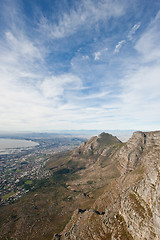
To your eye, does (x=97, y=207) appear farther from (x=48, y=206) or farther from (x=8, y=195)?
(x=8, y=195)

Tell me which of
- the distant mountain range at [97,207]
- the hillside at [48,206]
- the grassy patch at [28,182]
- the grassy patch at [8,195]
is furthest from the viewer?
the grassy patch at [28,182]

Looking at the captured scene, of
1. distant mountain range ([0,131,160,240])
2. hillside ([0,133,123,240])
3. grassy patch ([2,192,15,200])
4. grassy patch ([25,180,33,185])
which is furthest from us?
grassy patch ([25,180,33,185])

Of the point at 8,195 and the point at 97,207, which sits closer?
the point at 97,207

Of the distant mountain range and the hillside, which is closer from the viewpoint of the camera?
the distant mountain range

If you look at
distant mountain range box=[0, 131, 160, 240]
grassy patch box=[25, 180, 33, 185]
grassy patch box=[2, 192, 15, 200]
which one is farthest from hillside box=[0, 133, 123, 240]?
grassy patch box=[2, 192, 15, 200]

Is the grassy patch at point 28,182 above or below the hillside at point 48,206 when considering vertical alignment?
below

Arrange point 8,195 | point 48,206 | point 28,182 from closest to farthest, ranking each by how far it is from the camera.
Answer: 1. point 48,206
2. point 8,195
3. point 28,182

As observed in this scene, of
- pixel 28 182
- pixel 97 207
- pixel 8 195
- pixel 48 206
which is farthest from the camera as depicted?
pixel 28 182

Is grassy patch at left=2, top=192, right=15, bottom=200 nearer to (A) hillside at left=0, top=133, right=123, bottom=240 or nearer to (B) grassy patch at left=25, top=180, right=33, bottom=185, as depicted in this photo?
(A) hillside at left=0, top=133, right=123, bottom=240

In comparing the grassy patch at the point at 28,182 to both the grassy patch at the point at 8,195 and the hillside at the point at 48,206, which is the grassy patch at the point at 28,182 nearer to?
the hillside at the point at 48,206

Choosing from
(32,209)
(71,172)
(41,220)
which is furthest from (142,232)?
(71,172)

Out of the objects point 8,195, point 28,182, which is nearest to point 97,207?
point 8,195

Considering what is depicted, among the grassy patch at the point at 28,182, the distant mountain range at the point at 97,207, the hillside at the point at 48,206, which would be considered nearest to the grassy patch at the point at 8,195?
the hillside at the point at 48,206

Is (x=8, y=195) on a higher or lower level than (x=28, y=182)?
higher
